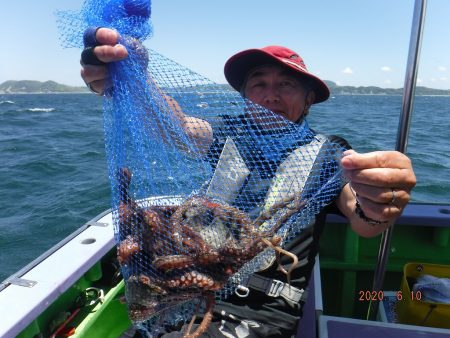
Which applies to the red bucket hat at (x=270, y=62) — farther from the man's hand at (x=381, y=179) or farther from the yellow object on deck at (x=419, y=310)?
the yellow object on deck at (x=419, y=310)

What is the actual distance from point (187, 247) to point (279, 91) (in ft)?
4.21

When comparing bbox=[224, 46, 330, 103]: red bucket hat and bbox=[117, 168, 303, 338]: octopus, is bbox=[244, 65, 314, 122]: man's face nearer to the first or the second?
bbox=[224, 46, 330, 103]: red bucket hat

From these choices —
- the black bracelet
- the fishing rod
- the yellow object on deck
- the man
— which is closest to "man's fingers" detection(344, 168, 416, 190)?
the man

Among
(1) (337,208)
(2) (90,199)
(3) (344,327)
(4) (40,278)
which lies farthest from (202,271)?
(2) (90,199)

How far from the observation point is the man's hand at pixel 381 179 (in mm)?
1637

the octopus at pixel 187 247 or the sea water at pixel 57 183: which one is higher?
the octopus at pixel 187 247

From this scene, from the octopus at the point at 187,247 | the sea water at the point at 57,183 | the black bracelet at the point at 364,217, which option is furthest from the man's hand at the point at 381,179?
the sea water at the point at 57,183

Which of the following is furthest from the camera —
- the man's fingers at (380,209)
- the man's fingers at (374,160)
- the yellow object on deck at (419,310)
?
the yellow object on deck at (419,310)

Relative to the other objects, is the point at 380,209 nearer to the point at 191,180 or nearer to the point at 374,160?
the point at 374,160

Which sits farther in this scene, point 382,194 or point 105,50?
point 105,50

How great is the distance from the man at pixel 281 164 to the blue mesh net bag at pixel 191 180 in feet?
0.10

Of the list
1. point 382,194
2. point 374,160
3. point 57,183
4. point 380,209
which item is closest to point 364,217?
point 380,209

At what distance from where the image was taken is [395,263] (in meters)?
3.84

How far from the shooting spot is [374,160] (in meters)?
1.65
